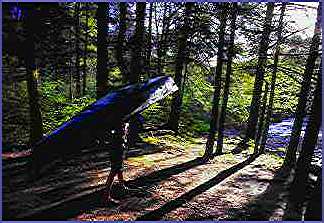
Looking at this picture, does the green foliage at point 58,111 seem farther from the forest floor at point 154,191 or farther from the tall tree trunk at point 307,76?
the tall tree trunk at point 307,76

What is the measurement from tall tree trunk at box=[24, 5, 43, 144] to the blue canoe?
171 inches

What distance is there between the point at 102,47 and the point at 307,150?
26.6ft

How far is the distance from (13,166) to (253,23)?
12.0m

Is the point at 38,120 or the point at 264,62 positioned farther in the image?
the point at 264,62

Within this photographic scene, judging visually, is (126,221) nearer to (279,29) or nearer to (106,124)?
(106,124)

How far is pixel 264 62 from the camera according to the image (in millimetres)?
16984

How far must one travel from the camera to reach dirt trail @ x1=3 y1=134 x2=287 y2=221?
7266 millimetres

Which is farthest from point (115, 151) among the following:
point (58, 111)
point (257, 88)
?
point (257, 88)

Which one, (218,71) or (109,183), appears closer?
(109,183)

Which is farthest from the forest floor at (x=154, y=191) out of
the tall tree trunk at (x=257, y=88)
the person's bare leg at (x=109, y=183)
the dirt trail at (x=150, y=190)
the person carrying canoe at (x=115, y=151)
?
the tall tree trunk at (x=257, y=88)

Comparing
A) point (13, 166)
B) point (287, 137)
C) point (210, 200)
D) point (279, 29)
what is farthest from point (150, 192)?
point (287, 137)

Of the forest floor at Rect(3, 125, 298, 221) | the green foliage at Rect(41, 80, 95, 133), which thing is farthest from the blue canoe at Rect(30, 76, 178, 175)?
the green foliage at Rect(41, 80, 95, 133)

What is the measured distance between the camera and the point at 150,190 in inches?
350

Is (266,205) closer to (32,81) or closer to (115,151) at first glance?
(115,151)
